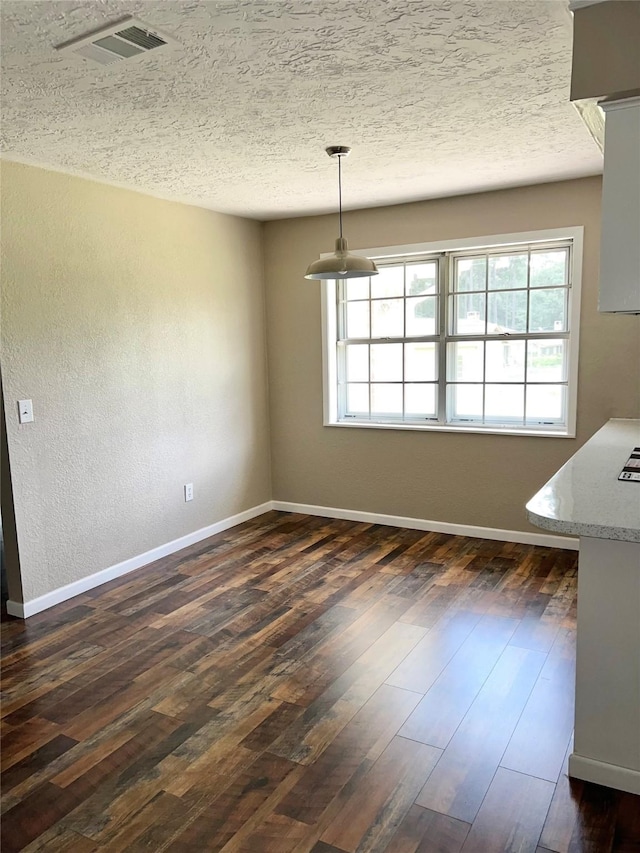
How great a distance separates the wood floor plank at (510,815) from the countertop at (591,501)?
37.1 inches

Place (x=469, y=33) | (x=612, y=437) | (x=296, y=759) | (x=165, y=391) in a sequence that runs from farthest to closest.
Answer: (x=165, y=391) < (x=612, y=437) < (x=296, y=759) < (x=469, y=33)

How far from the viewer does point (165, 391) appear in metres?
4.41

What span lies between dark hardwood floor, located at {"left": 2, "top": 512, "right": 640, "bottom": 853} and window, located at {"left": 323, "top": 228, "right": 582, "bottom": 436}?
126 cm

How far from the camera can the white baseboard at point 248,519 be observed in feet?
12.0

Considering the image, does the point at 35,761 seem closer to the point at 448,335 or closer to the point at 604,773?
the point at 604,773

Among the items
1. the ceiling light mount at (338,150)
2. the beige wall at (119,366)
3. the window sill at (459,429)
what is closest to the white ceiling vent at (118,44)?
the ceiling light mount at (338,150)

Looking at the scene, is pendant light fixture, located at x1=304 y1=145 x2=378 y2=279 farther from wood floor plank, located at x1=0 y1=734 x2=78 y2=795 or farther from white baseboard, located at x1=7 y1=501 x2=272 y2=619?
wood floor plank, located at x1=0 y1=734 x2=78 y2=795

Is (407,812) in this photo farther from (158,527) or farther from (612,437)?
(158,527)

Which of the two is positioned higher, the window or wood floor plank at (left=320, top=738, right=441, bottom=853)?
the window

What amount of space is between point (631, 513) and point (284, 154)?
2.59m

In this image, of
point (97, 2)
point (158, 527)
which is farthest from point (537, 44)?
point (158, 527)

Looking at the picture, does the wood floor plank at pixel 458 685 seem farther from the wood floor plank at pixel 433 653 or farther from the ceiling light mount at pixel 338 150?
the ceiling light mount at pixel 338 150

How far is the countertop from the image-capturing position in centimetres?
169

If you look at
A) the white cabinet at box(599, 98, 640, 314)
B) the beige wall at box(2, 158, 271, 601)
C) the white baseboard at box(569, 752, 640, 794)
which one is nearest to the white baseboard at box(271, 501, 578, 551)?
the beige wall at box(2, 158, 271, 601)
